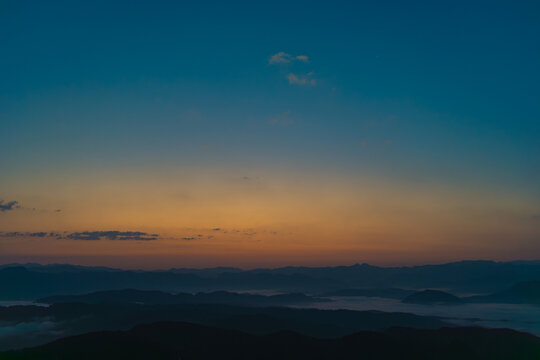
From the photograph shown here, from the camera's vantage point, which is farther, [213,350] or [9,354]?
[213,350]

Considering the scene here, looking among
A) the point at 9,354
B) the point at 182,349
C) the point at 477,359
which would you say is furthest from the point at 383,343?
the point at 9,354

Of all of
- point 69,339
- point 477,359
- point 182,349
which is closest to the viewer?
point 69,339

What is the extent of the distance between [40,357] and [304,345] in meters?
102

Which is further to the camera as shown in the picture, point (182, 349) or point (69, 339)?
point (182, 349)

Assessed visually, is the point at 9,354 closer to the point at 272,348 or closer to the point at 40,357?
the point at 40,357

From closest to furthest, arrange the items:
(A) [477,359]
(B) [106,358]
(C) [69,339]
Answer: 1. (B) [106,358]
2. (C) [69,339]
3. (A) [477,359]

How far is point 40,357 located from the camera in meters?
158

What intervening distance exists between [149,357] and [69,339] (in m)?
35.4

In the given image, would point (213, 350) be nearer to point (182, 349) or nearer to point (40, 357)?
point (182, 349)

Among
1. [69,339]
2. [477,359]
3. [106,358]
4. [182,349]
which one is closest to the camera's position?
[106,358]

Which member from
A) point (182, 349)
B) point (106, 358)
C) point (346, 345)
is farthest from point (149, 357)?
point (346, 345)

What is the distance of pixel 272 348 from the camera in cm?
18988

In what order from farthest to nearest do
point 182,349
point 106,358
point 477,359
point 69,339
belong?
point 477,359 < point 182,349 < point 69,339 < point 106,358

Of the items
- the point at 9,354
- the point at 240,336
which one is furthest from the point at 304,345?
the point at 9,354
